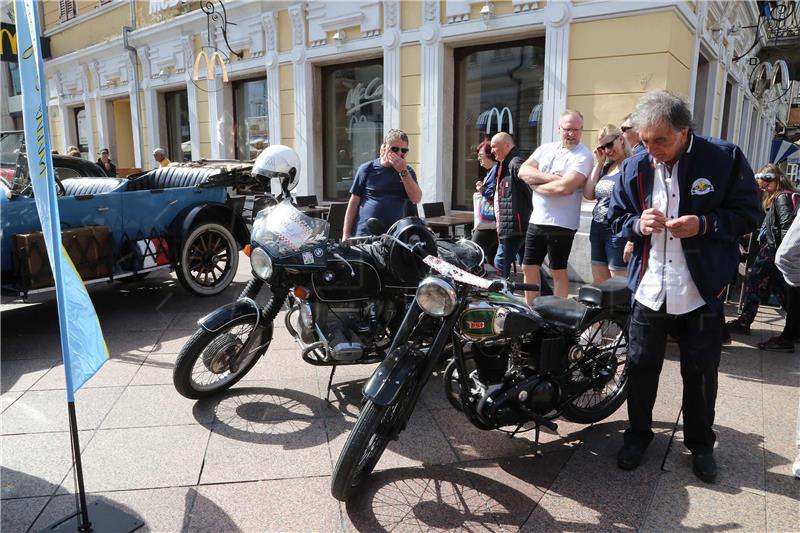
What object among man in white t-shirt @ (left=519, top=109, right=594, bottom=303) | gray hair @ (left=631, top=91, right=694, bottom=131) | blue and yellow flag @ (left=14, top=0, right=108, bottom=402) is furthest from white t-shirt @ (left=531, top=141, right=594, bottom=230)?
blue and yellow flag @ (left=14, top=0, right=108, bottom=402)

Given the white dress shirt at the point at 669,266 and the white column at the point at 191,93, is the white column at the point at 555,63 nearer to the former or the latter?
the white dress shirt at the point at 669,266

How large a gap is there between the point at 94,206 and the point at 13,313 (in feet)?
4.67

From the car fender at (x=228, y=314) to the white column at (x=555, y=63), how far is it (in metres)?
4.96

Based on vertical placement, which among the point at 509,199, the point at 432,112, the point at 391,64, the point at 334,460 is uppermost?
the point at 391,64

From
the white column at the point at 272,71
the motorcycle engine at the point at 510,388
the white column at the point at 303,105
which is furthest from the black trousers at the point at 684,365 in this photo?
the white column at the point at 272,71

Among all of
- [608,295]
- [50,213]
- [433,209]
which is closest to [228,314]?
[50,213]

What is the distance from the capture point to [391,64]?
8398mm

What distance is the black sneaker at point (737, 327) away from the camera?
16.3 feet

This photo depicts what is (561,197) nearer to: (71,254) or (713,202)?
(713,202)

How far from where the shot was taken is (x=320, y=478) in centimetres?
271

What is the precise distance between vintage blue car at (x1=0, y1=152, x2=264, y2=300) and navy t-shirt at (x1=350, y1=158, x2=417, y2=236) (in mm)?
883

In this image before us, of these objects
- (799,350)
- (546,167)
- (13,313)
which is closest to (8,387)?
(13,313)

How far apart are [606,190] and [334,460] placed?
279 cm

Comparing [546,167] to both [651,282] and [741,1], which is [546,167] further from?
[741,1]
